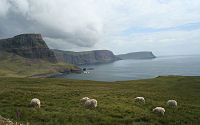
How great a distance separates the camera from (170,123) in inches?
583

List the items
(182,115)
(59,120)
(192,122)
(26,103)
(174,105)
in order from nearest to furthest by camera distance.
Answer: (59,120) < (192,122) < (182,115) < (26,103) < (174,105)

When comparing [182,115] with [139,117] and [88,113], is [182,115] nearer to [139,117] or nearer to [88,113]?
[139,117]

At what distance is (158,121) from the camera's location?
1535cm

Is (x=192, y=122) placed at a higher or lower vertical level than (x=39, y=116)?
lower

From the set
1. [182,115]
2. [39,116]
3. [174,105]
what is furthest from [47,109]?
[174,105]

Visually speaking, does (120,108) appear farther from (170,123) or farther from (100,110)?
(170,123)

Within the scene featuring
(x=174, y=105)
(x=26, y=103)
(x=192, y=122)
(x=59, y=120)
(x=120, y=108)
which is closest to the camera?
(x=59, y=120)

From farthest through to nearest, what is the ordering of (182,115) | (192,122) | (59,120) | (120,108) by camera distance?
1. (120,108)
2. (182,115)
3. (192,122)
4. (59,120)

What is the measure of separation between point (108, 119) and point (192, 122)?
28.6 feet

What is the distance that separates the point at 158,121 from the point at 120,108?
4858mm

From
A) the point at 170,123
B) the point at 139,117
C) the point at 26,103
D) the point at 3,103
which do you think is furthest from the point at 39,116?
the point at 170,123

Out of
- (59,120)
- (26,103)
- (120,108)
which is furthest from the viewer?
(26,103)

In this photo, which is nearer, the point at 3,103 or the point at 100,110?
the point at 100,110

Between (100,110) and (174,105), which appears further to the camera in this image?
(174,105)
